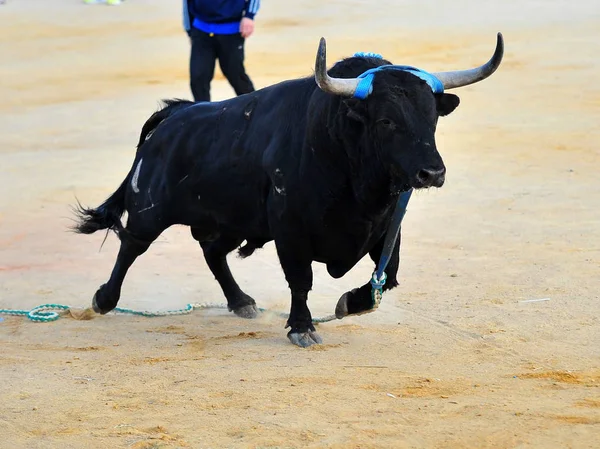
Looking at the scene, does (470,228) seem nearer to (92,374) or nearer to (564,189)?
(564,189)

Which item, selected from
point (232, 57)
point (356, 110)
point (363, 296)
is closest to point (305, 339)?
point (363, 296)

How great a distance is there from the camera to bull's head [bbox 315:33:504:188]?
611 centimetres

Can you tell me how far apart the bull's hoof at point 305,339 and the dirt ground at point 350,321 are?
0.06m

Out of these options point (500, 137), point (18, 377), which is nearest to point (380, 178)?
point (18, 377)

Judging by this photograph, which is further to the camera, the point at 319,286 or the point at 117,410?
the point at 319,286

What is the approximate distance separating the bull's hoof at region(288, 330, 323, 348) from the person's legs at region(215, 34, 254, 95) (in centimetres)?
569

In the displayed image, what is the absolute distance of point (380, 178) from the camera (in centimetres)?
648

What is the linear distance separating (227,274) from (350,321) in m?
1.05

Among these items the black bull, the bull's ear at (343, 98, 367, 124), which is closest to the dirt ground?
the black bull

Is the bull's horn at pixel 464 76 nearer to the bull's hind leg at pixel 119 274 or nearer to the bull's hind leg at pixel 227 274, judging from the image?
the bull's hind leg at pixel 227 274

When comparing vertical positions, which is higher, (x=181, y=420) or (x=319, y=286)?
(x=181, y=420)

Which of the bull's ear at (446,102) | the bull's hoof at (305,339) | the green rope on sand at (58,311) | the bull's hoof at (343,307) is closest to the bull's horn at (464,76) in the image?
the bull's ear at (446,102)

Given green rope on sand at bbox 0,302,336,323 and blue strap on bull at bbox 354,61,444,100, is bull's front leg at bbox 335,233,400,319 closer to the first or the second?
green rope on sand at bbox 0,302,336,323

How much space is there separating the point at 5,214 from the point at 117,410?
5816 mm
